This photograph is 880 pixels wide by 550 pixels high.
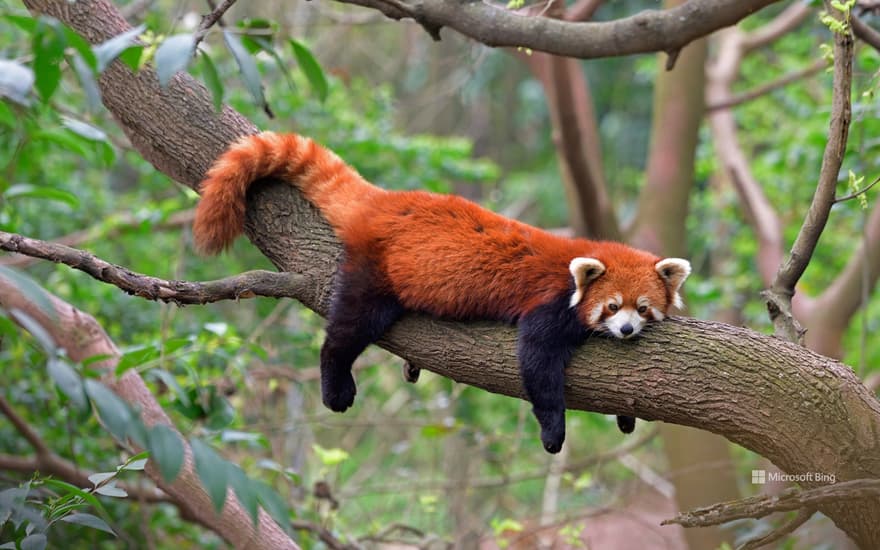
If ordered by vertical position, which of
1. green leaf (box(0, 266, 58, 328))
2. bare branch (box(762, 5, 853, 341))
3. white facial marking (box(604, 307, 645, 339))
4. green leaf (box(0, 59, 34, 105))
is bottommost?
green leaf (box(0, 266, 58, 328))

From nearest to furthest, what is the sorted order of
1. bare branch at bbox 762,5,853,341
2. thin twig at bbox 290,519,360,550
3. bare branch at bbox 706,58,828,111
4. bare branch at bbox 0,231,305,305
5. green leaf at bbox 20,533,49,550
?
green leaf at bbox 20,533,49,550 < bare branch at bbox 0,231,305,305 < bare branch at bbox 762,5,853,341 < thin twig at bbox 290,519,360,550 < bare branch at bbox 706,58,828,111

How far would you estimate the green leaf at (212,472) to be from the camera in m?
1.42

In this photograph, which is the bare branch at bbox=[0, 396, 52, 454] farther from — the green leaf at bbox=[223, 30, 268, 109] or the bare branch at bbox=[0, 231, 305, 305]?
the green leaf at bbox=[223, 30, 268, 109]

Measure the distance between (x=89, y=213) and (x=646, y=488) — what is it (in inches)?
227

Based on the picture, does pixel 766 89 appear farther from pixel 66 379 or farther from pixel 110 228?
pixel 66 379

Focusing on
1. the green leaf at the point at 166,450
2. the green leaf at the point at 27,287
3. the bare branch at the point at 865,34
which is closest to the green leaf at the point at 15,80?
the green leaf at the point at 27,287

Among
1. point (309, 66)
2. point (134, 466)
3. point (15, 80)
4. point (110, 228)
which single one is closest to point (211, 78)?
point (15, 80)

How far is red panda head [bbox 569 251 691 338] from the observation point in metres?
2.84

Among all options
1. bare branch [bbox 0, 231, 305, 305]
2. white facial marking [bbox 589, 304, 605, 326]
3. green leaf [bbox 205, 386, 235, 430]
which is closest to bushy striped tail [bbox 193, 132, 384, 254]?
bare branch [bbox 0, 231, 305, 305]

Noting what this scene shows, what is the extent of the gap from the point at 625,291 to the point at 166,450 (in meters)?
1.93

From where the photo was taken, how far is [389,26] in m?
12.7

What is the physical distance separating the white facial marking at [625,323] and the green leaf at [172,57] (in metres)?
1.65

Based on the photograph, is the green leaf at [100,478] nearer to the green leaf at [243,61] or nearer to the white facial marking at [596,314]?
the green leaf at [243,61]

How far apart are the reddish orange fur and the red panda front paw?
1.48 ft
